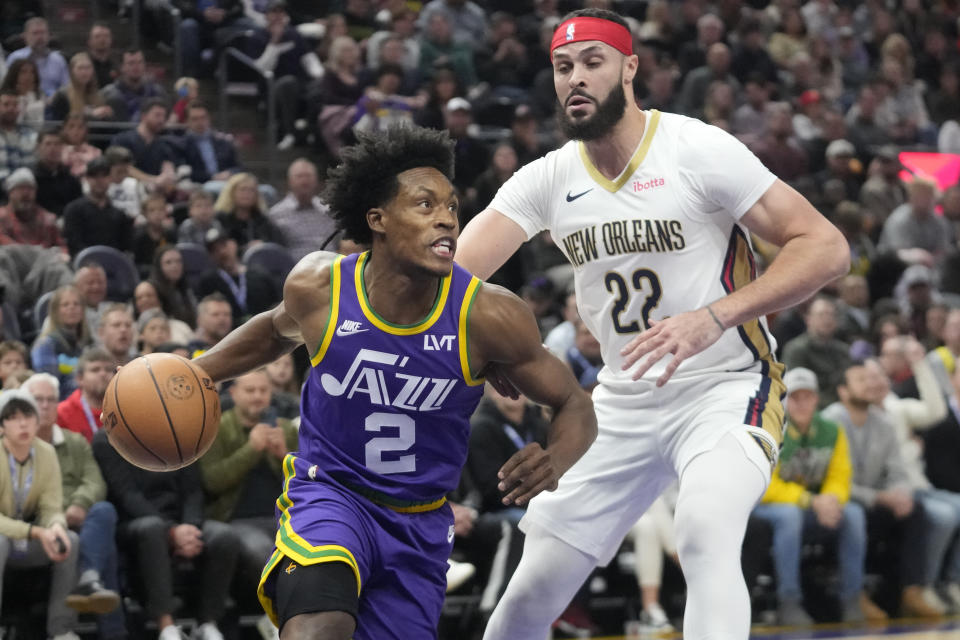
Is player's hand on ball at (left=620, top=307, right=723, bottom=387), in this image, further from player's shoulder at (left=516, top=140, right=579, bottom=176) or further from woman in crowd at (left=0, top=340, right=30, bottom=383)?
woman in crowd at (left=0, top=340, right=30, bottom=383)

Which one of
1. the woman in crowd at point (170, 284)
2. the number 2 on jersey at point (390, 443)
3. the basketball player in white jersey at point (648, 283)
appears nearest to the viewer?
the number 2 on jersey at point (390, 443)

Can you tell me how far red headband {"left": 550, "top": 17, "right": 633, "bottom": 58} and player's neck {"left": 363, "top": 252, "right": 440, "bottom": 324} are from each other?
117 centimetres

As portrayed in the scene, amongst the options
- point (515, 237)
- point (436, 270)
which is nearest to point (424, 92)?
point (515, 237)

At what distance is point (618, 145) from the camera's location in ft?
16.6

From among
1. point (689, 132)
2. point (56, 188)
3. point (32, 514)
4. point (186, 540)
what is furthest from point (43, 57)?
point (689, 132)

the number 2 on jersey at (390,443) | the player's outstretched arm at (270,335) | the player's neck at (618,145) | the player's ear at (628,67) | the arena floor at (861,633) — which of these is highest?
the player's ear at (628,67)

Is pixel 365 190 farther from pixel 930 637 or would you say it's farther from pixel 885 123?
pixel 885 123

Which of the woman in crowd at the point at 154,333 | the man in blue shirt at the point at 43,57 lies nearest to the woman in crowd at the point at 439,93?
the man in blue shirt at the point at 43,57

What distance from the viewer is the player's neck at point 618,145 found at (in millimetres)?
5055

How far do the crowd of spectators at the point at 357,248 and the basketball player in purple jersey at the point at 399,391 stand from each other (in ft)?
11.4

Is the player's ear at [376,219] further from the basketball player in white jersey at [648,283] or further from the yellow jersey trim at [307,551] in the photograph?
the yellow jersey trim at [307,551]

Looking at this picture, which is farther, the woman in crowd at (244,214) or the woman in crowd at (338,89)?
the woman in crowd at (338,89)

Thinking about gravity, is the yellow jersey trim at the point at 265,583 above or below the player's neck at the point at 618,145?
below

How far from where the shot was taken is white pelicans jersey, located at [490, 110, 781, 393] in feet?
16.0
